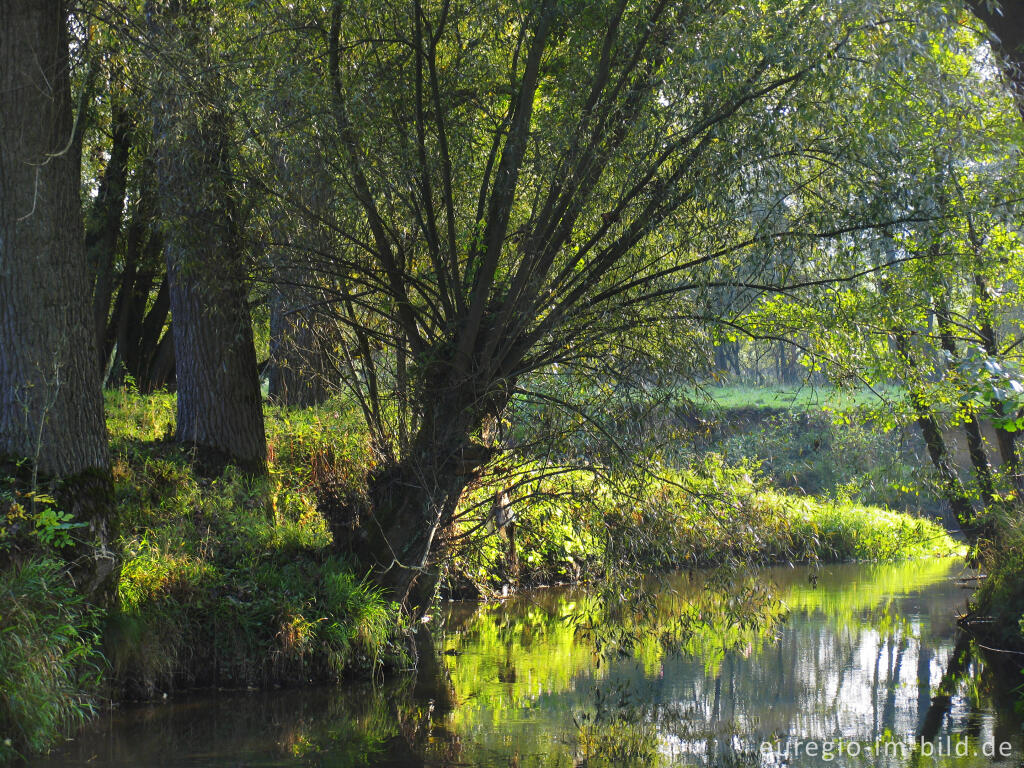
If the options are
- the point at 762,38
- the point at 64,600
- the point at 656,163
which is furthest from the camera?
the point at 656,163

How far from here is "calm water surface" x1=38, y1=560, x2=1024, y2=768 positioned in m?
6.38

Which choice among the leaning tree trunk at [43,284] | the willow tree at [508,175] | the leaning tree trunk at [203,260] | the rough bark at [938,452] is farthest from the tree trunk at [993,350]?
the leaning tree trunk at [43,284]

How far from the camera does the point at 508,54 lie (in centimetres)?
879

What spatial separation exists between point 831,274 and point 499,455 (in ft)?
11.1

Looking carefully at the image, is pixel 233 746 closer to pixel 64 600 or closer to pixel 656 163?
pixel 64 600

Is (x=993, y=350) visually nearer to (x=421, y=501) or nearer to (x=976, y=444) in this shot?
(x=976, y=444)

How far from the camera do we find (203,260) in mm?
8742

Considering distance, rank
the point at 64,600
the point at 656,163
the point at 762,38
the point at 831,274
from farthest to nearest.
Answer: the point at 831,274
the point at 656,163
the point at 762,38
the point at 64,600

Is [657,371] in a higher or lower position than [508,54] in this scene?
lower

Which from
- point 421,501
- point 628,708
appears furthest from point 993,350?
point 421,501

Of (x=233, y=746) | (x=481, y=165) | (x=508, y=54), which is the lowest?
(x=233, y=746)

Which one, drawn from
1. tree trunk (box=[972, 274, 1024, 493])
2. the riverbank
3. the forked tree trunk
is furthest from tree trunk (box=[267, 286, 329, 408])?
tree trunk (box=[972, 274, 1024, 493])

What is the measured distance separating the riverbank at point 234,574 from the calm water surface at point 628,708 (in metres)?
0.32

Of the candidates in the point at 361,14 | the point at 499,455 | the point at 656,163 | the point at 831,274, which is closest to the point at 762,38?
the point at 656,163
